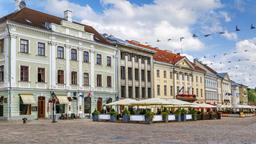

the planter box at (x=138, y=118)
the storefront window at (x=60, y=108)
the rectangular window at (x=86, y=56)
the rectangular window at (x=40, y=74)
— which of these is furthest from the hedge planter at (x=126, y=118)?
the rectangular window at (x=86, y=56)

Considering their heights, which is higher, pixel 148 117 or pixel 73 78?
pixel 73 78

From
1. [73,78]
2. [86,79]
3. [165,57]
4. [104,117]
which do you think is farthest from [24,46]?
[165,57]

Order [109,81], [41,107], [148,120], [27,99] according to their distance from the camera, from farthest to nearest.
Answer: [109,81] < [41,107] < [27,99] < [148,120]

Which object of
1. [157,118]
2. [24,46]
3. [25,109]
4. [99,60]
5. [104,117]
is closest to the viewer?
[157,118]

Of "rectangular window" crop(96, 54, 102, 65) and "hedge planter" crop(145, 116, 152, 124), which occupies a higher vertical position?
"rectangular window" crop(96, 54, 102, 65)

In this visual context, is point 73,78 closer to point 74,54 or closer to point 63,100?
point 74,54

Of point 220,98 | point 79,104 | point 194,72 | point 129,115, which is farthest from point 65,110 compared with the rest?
point 220,98

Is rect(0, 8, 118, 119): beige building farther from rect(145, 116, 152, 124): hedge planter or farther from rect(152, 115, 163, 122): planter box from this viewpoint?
rect(145, 116, 152, 124): hedge planter

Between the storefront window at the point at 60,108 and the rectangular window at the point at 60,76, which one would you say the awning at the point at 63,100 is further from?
the rectangular window at the point at 60,76

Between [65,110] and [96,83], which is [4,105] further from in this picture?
[96,83]

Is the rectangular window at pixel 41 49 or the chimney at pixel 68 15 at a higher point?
the chimney at pixel 68 15

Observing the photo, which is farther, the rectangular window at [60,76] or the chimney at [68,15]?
the chimney at [68,15]

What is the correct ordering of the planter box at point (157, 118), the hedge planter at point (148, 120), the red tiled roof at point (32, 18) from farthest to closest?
the red tiled roof at point (32, 18)
the planter box at point (157, 118)
the hedge planter at point (148, 120)

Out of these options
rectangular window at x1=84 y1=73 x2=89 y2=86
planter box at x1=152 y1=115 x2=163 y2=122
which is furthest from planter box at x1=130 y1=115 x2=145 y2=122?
rectangular window at x1=84 y1=73 x2=89 y2=86
